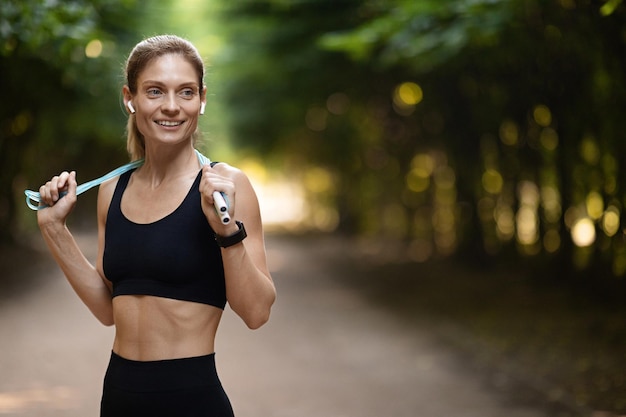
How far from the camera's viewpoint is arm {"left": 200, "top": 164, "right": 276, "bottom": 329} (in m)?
2.36

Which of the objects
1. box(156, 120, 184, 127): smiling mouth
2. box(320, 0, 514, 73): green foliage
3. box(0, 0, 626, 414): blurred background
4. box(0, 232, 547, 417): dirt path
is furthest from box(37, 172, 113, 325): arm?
box(320, 0, 514, 73): green foliage

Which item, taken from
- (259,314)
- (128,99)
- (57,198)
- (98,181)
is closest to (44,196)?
(57,198)

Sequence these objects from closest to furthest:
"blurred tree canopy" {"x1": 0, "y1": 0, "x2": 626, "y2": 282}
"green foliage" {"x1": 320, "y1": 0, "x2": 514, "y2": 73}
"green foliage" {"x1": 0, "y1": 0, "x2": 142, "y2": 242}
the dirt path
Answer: the dirt path < "green foliage" {"x1": 320, "y1": 0, "x2": 514, "y2": 73} < "green foliage" {"x1": 0, "y1": 0, "x2": 142, "y2": 242} < "blurred tree canopy" {"x1": 0, "y1": 0, "x2": 626, "y2": 282}

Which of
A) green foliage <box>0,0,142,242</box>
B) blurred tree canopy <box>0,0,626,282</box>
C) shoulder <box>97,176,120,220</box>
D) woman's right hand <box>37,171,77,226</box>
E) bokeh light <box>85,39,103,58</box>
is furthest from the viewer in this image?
bokeh light <box>85,39,103,58</box>

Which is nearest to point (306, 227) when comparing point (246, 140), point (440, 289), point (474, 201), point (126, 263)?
point (246, 140)

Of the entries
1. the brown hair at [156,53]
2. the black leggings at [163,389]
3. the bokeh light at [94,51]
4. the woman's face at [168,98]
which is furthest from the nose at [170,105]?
the bokeh light at [94,51]

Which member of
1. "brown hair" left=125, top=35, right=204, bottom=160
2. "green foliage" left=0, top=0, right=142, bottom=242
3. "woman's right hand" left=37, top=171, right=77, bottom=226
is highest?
"green foliage" left=0, top=0, right=142, bottom=242

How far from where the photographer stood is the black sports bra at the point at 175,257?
2500 millimetres

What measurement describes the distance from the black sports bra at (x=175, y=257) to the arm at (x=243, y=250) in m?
0.08

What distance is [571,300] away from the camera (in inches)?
569

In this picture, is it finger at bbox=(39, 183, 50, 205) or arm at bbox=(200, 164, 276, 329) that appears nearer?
arm at bbox=(200, 164, 276, 329)

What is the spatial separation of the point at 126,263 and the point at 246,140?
3580 centimetres

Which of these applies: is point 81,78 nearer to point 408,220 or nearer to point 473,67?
point 473,67

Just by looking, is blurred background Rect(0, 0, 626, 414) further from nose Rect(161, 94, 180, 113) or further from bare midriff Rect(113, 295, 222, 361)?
bare midriff Rect(113, 295, 222, 361)
